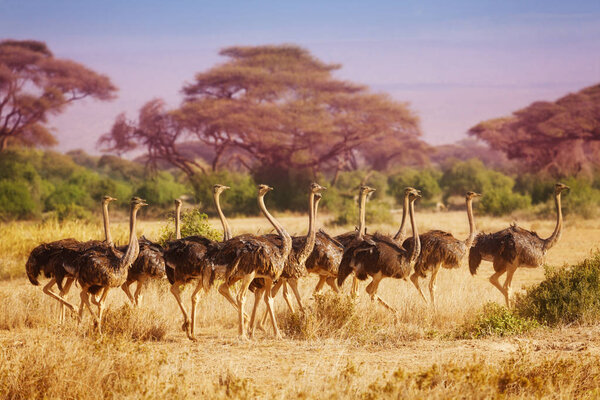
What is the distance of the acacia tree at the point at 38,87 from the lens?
33.7 meters

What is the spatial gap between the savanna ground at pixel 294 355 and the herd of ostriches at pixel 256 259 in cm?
31

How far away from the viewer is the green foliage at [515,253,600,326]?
809cm

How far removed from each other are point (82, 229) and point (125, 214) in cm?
1045

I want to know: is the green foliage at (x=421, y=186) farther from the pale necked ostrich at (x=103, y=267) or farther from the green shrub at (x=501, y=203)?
the pale necked ostrich at (x=103, y=267)

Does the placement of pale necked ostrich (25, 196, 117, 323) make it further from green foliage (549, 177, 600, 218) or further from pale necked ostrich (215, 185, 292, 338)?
green foliage (549, 177, 600, 218)

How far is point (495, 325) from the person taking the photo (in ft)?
25.3

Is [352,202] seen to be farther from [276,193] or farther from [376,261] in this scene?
[376,261]

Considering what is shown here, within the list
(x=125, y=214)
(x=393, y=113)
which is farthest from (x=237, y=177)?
(x=393, y=113)

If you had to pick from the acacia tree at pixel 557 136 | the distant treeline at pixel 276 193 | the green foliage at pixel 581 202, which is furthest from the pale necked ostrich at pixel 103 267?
the acacia tree at pixel 557 136

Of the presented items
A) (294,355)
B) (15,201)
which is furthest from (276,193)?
(294,355)

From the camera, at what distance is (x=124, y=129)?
32.2 metres

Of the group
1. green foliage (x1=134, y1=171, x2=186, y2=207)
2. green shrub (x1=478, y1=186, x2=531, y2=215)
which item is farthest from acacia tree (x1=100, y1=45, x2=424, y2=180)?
green shrub (x1=478, y1=186, x2=531, y2=215)

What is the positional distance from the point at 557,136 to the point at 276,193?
11011mm

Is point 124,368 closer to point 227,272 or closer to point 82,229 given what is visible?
point 227,272
